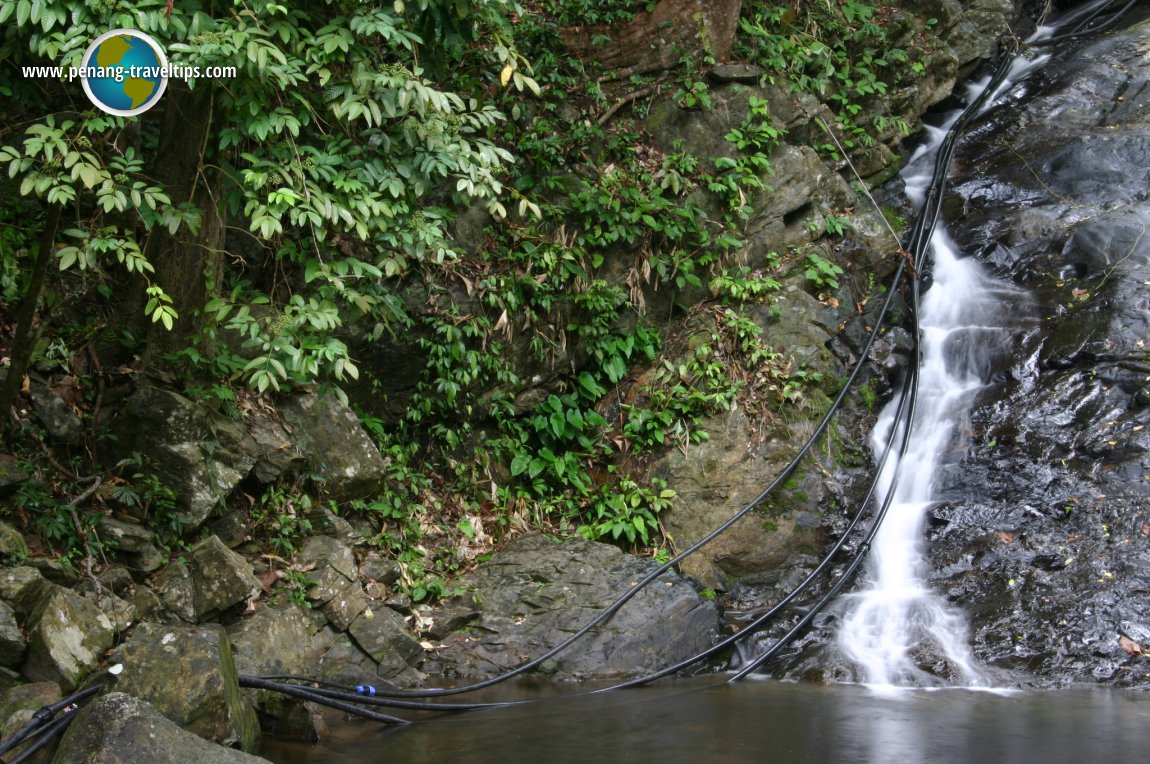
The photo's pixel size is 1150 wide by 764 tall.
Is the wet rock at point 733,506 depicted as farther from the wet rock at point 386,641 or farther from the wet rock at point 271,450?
the wet rock at point 271,450

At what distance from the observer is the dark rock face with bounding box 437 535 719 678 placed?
20.6 ft

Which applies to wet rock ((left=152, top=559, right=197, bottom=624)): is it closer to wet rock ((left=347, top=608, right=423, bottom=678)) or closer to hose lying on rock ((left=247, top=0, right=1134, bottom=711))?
hose lying on rock ((left=247, top=0, right=1134, bottom=711))

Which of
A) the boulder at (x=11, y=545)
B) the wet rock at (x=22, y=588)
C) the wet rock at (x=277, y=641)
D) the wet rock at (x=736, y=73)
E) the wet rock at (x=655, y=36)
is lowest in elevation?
the wet rock at (x=277, y=641)

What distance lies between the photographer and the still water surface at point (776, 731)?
4508 millimetres

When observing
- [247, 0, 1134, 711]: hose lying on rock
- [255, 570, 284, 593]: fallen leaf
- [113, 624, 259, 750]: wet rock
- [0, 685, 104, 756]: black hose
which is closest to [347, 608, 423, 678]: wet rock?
[247, 0, 1134, 711]: hose lying on rock

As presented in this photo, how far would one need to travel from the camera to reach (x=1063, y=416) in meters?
7.49

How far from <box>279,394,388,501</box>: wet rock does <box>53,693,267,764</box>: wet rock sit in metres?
2.87

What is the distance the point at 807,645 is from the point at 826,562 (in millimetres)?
872

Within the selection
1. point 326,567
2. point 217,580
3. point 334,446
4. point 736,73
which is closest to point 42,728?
point 217,580

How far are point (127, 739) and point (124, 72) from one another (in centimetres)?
336

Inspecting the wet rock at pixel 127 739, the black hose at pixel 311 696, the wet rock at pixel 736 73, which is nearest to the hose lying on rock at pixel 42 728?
the wet rock at pixel 127 739

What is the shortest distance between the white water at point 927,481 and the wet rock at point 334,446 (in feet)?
12.4

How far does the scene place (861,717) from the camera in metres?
5.17

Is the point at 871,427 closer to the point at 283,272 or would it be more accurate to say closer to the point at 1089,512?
the point at 1089,512
